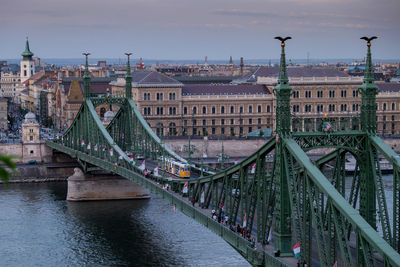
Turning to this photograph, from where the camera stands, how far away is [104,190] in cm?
7431

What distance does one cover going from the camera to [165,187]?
5138 centimetres

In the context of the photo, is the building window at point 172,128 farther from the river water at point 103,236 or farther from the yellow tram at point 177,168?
the yellow tram at point 177,168

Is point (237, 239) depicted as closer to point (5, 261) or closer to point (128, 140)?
point (5, 261)

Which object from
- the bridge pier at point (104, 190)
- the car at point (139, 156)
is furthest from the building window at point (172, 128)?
the car at point (139, 156)

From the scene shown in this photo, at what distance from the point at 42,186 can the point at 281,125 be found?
53.1 meters

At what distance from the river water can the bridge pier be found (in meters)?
0.97

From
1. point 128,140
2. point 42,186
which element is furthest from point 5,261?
point 42,186

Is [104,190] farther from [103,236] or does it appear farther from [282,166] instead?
[282,166]

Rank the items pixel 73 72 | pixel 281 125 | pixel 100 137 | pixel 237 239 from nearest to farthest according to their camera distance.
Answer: pixel 281 125, pixel 237 239, pixel 100 137, pixel 73 72

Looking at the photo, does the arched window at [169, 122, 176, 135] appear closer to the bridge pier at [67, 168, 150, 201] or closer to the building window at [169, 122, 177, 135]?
the building window at [169, 122, 177, 135]

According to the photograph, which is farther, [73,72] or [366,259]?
[73,72]

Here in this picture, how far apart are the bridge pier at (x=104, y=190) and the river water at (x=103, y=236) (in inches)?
38.2

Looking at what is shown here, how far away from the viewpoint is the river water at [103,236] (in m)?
52.2

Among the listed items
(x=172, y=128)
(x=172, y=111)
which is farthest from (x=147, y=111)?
(x=172, y=128)
